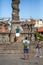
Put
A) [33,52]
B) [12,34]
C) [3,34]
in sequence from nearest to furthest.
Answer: [33,52]
[12,34]
[3,34]

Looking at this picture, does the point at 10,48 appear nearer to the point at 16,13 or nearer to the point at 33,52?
the point at 33,52

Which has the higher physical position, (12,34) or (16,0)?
(16,0)

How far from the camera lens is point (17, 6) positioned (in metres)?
37.2

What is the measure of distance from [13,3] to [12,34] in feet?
15.8

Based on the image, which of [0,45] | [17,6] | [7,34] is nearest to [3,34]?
[7,34]

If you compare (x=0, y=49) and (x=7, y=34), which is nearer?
(x=0, y=49)

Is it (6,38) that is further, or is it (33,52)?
(6,38)

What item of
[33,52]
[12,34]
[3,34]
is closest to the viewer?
[33,52]

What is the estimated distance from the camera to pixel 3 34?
36594 mm

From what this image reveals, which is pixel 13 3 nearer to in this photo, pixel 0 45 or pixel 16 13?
pixel 16 13

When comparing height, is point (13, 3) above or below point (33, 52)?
above

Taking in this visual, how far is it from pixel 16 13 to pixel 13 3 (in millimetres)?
1424

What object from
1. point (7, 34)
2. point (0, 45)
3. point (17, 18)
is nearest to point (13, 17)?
point (17, 18)

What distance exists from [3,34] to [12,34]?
304cm
